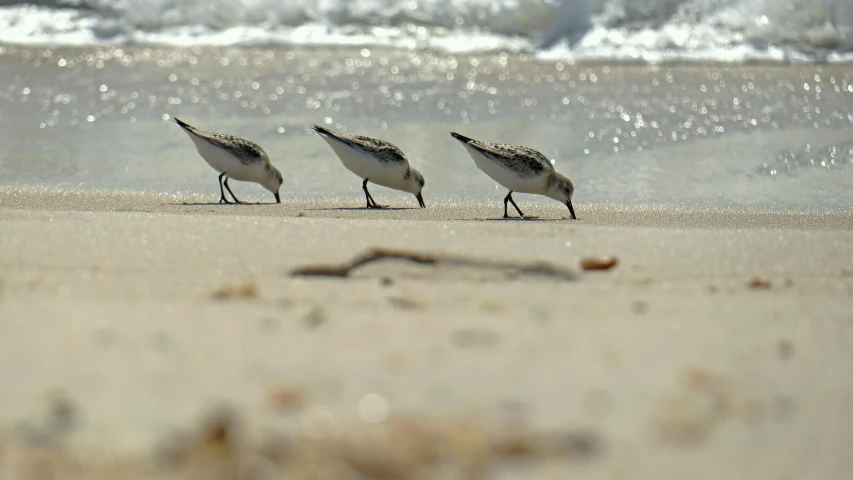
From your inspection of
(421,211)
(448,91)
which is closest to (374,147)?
(421,211)

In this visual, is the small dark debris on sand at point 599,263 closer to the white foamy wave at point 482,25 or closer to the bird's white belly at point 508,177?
the bird's white belly at point 508,177

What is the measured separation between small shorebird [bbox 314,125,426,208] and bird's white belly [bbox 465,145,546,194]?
0.69 meters

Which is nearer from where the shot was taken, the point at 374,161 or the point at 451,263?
the point at 451,263

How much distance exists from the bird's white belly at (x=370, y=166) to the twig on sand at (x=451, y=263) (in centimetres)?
300

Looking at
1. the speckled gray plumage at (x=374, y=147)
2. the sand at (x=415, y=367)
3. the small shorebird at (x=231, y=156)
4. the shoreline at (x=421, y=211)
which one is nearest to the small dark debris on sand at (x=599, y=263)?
the sand at (x=415, y=367)

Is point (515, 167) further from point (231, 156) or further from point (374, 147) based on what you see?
point (231, 156)

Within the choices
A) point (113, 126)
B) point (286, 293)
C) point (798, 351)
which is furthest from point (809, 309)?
point (113, 126)

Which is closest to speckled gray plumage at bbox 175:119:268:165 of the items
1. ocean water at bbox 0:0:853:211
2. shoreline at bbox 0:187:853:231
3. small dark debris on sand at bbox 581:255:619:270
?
shoreline at bbox 0:187:853:231

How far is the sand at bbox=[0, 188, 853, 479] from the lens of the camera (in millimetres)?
2291

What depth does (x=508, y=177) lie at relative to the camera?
7176 millimetres

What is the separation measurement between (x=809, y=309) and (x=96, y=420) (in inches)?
98.3

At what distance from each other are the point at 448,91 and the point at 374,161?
11.2 feet

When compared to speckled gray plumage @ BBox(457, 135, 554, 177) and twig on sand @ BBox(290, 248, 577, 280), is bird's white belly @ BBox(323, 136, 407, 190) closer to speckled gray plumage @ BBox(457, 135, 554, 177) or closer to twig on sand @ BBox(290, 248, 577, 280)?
speckled gray plumage @ BBox(457, 135, 554, 177)

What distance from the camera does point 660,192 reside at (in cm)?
832
